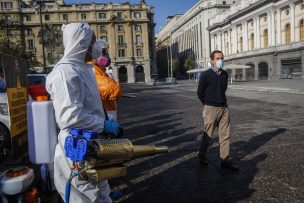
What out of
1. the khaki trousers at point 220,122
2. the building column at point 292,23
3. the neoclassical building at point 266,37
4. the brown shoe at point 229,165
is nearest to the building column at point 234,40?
the neoclassical building at point 266,37

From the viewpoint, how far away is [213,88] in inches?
211

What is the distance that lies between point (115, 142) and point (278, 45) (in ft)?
159

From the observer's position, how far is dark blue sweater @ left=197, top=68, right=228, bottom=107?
5305 mm

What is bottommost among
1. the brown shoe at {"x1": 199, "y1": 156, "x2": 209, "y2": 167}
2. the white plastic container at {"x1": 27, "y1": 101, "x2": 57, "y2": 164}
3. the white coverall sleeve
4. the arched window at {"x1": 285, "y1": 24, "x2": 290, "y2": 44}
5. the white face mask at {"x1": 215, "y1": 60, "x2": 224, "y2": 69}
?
the brown shoe at {"x1": 199, "y1": 156, "x2": 209, "y2": 167}

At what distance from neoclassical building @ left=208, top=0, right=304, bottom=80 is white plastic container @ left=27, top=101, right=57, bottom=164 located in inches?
1650

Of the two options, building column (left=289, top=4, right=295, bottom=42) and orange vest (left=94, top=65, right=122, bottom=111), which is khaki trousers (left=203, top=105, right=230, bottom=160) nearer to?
orange vest (left=94, top=65, right=122, bottom=111)

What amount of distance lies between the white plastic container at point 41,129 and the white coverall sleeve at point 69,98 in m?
0.66

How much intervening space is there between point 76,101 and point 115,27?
76030mm

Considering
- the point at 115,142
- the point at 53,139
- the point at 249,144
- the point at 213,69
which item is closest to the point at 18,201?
the point at 53,139

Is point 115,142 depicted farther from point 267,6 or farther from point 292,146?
point 267,6

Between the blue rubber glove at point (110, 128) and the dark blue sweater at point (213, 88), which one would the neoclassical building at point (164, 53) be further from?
the blue rubber glove at point (110, 128)

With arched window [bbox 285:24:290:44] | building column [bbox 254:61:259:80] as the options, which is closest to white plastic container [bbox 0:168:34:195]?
arched window [bbox 285:24:290:44]

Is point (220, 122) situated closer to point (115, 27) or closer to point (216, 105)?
point (216, 105)

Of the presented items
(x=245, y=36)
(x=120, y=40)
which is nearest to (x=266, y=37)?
(x=245, y=36)
